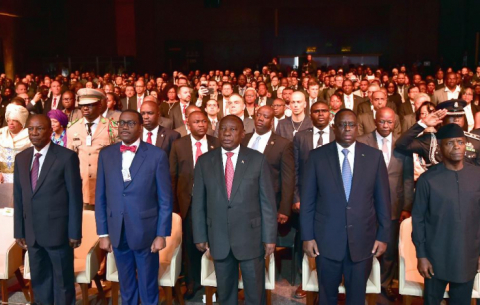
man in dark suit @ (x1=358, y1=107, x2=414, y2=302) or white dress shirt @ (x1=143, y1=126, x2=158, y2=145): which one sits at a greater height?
white dress shirt @ (x1=143, y1=126, x2=158, y2=145)

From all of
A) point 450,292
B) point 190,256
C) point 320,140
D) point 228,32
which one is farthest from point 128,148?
point 228,32

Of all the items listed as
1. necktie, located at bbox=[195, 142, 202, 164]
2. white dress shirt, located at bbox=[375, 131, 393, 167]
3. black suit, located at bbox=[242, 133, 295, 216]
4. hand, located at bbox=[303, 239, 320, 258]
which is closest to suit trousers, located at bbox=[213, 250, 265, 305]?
hand, located at bbox=[303, 239, 320, 258]

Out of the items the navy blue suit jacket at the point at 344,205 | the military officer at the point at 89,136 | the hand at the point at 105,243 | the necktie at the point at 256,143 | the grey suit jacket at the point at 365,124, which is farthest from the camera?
the grey suit jacket at the point at 365,124

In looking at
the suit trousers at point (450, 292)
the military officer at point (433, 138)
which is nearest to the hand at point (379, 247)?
the suit trousers at point (450, 292)

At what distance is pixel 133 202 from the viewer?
3.79 metres

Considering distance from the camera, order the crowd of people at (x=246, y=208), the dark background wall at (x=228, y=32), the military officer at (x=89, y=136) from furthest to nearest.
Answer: the dark background wall at (x=228, y=32), the military officer at (x=89, y=136), the crowd of people at (x=246, y=208)

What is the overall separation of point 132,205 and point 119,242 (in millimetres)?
308

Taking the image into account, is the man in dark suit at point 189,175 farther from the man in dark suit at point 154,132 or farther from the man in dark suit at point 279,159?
the man in dark suit at point 279,159

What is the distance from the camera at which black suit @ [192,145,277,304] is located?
3.73 m

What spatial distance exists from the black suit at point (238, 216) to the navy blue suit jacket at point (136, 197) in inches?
10.5

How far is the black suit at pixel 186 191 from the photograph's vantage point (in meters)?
4.80

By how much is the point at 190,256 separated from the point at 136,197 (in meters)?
1.23

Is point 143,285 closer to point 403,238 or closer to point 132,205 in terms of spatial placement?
point 132,205

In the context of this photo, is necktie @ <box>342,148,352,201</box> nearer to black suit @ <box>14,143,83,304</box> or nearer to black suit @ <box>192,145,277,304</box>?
black suit @ <box>192,145,277,304</box>
